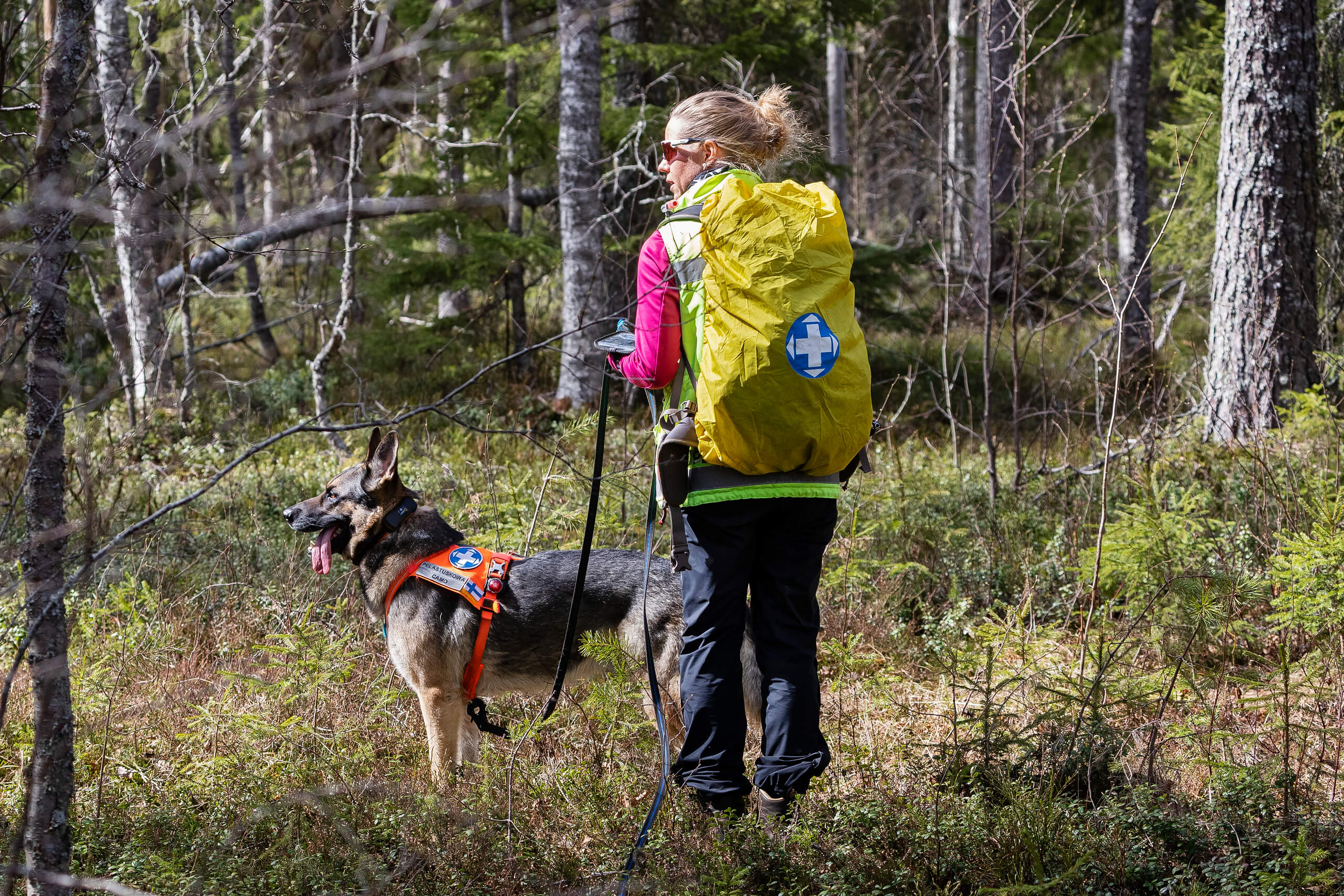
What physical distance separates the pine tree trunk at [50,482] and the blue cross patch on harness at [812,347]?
1.88m

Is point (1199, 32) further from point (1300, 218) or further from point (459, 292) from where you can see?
point (459, 292)

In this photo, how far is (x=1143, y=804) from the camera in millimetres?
3248

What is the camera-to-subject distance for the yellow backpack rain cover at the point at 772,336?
293cm

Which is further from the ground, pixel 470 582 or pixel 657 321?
pixel 657 321

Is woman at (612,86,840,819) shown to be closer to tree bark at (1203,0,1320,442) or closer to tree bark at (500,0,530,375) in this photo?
tree bark at (1203,0,1320,442)

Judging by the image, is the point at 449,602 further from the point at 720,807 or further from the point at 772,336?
the point at 772,336

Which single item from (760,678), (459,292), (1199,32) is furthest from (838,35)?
(760,678)

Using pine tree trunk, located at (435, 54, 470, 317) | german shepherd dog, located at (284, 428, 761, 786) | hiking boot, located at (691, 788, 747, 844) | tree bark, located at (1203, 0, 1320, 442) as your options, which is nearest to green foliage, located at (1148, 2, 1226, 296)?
tree bark, located at (1203, 0, 1320, 442)

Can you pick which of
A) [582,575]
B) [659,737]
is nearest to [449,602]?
[582,575]

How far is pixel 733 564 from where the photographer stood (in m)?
3.19

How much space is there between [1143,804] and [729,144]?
251cm

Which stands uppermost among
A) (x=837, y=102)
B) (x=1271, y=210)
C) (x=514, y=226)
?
(x=837, y=102)

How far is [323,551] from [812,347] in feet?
7.78

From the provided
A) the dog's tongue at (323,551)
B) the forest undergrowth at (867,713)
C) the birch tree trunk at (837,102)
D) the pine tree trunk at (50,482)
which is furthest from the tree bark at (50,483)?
the birch tree trunk at (837,102)
